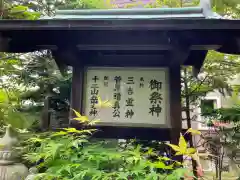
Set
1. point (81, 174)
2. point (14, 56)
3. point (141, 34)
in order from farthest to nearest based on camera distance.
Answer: point (14, 56) → point (141, 34) → point (81, 174)

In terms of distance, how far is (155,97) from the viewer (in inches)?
117

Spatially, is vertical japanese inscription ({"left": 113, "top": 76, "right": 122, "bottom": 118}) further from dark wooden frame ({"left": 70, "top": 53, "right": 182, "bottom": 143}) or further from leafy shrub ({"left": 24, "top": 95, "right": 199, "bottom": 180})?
leafy shrub ({"left": 24, "top": 95, "right": 199, "bottom": 180})

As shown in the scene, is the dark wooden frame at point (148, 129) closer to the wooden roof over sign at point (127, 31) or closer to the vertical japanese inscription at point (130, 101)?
the vertical japanese inscription at point (130, 101)

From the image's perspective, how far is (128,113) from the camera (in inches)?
116

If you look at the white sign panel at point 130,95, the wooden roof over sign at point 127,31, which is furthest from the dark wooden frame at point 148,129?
the wooden roof over sign at point 127,31

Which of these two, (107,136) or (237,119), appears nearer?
(107,136)

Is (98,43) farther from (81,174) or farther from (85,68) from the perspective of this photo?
(81,174)

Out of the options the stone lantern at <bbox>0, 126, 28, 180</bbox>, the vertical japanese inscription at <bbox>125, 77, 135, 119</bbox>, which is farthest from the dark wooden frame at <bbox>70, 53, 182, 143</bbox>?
the stone lantern at <bbox>0, 126, 28, 180</bbox>

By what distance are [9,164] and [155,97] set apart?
209 centimetres

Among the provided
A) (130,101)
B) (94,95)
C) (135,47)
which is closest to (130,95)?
(130,101)

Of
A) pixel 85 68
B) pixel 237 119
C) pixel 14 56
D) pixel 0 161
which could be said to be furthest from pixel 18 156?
pixel 237 119

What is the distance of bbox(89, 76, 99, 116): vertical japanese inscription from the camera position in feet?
9.84

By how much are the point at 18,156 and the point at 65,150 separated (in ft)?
4.53

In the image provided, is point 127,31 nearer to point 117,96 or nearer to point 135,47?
point 135,47
